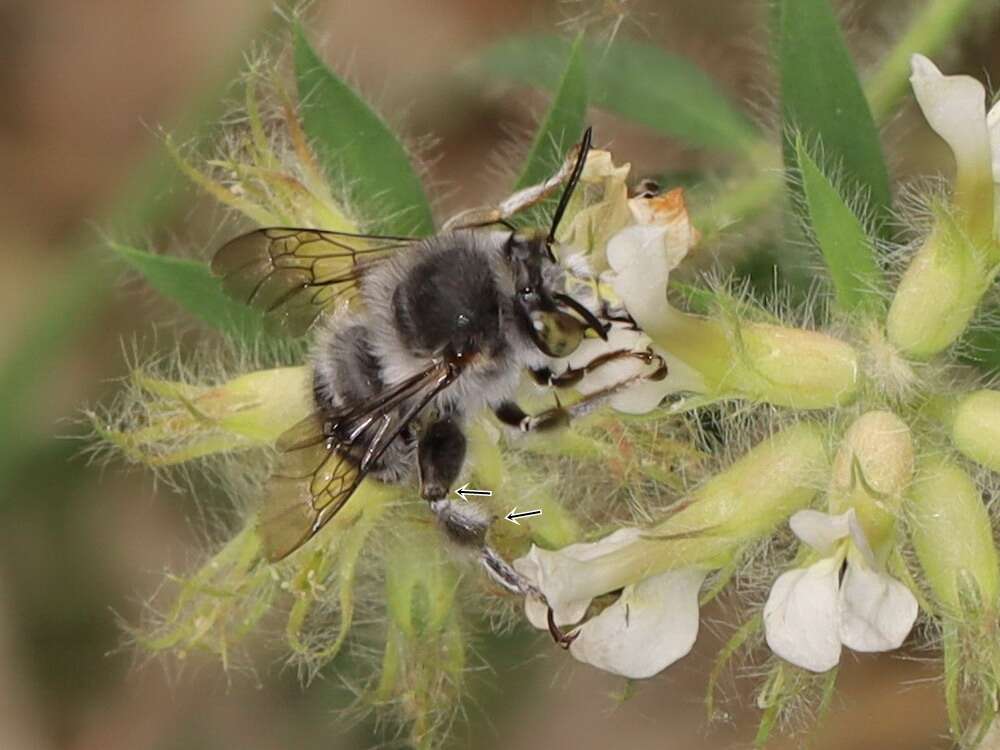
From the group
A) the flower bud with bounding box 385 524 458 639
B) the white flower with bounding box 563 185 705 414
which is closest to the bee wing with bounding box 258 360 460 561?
the white flower with bounding box 563 185 705 414

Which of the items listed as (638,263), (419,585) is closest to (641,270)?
(638,263)

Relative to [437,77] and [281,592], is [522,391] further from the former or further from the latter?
[437,77]

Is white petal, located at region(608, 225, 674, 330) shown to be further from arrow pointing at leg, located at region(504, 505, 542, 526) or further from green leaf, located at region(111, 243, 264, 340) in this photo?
green leaf, located at region(111, 243, 264, 340)

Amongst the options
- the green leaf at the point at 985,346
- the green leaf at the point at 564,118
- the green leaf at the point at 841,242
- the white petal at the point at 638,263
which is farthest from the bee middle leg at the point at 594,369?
the green leaf at the point at 564,118

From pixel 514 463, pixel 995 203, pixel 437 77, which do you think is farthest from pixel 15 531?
pixel 995 203

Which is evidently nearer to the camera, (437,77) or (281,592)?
(281,592)

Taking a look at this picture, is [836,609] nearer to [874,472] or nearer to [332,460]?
[874,472]

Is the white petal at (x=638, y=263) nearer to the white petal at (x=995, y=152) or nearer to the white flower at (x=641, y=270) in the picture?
the white flower at (x=641, y=270)
